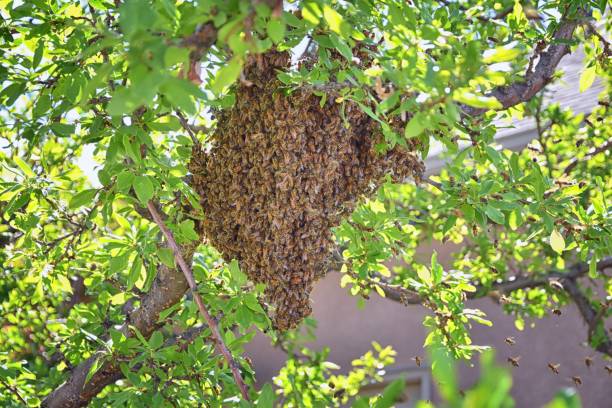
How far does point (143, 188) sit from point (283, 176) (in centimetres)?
39

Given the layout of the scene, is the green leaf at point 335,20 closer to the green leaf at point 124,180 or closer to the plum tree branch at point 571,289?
the green leaf at point 124,180

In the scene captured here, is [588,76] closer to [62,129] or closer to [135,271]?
[135,271]

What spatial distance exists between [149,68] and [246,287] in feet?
4.07

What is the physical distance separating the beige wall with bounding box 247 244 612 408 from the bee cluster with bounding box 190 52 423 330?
279cm

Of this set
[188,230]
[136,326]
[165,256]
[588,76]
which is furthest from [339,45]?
[136,326]

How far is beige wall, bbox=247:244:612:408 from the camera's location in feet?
17.2

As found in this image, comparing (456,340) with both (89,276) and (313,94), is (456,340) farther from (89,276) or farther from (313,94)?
(89,276)

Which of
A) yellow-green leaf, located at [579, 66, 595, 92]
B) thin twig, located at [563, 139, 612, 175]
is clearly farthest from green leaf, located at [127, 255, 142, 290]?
thin twig, located at [563, 139, 612, 175]

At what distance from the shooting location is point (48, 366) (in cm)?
482

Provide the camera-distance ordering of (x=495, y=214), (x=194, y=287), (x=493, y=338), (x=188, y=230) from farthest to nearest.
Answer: (x=493, y=338) < (x=194, y=287) < (x=188, y=230) < (x=495, y=214)

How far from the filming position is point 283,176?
85.7 inches

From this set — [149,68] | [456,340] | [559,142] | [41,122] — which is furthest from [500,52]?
[559,142]

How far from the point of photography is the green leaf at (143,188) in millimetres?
2127

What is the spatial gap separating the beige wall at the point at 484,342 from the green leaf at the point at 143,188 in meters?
3.21
